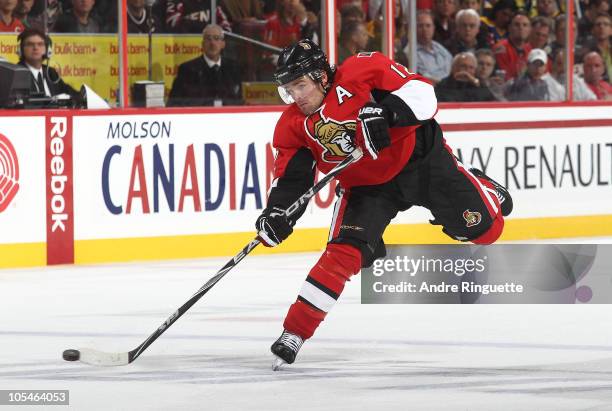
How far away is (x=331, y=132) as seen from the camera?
5320 mm

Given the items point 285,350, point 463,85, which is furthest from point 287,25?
point 285,350

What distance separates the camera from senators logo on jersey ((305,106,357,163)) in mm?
5301

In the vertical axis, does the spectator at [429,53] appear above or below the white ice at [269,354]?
above

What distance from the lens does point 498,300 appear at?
6961mm

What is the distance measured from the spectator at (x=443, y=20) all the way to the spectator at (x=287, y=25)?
0.94 metres

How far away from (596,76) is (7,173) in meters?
4.46

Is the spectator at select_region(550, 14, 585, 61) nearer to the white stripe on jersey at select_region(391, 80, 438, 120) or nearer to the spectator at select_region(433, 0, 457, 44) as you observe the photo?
the spectator at select_region(433, 0, 457, 44)

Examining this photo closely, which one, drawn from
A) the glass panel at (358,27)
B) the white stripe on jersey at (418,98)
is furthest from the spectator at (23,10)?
the white stripe on jersey at (418,98)

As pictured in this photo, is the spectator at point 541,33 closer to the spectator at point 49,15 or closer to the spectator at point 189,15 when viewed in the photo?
the spectator at point 189,15

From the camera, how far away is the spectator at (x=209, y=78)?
910cm

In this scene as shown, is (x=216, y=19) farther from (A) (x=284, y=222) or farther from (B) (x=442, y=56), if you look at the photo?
(A) (x=284, y=222)

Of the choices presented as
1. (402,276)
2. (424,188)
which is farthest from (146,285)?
(424,188)

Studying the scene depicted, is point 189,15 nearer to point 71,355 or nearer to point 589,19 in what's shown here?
point 589,19

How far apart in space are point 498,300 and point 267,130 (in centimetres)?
283
